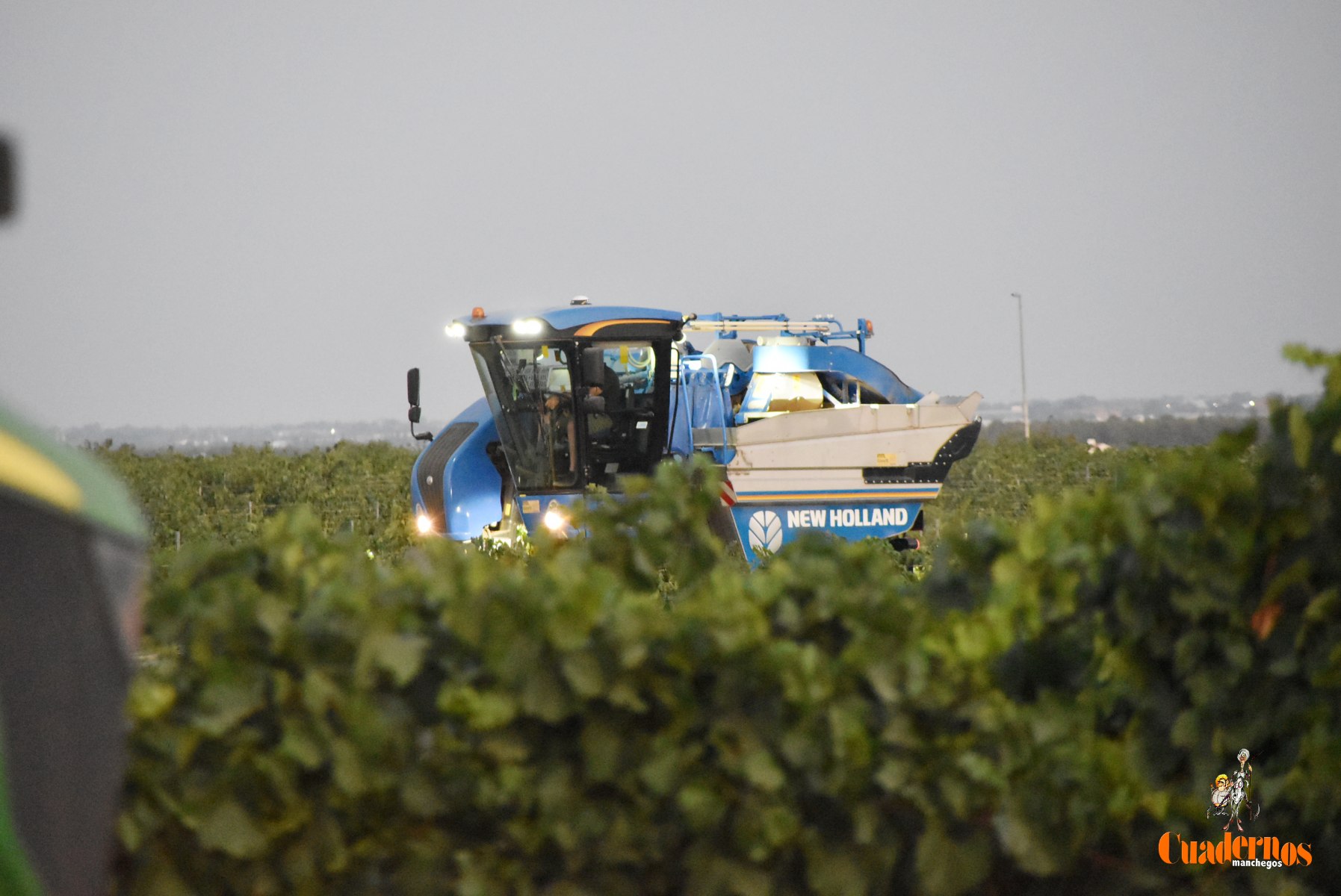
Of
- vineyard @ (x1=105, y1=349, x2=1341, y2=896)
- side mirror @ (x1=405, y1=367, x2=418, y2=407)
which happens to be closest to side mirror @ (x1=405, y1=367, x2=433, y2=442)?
side mirror @ (x1=405, y1=367, x2=418, y2=407)

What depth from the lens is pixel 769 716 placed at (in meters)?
2.84

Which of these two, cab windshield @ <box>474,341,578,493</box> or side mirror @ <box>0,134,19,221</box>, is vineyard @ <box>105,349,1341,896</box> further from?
cab windshield @ <box>474,341,578,493</box>

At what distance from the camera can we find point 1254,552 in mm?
3002

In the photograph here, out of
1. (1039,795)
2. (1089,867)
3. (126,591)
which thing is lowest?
(1089,867)

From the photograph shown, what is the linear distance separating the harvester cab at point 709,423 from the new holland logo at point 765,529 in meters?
0.02

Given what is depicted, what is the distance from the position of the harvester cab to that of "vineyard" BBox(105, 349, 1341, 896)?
1005 centimetres

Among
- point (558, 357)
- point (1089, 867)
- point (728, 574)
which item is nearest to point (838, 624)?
point (728, 574)

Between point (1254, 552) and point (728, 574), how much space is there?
1.19 metres

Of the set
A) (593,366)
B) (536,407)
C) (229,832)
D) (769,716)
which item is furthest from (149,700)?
(536,407)

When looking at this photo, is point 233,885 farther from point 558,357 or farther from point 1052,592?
point 558,357
